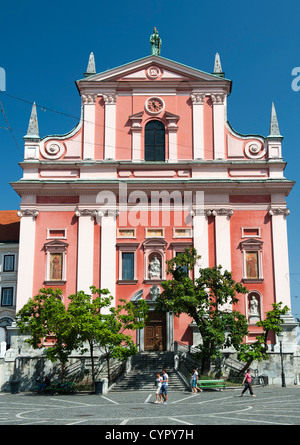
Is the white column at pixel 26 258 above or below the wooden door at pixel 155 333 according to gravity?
above

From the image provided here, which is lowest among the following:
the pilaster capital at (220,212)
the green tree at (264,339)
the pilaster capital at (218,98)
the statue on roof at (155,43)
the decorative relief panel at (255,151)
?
the green tree at (264,339)

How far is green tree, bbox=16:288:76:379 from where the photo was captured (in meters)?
30.3

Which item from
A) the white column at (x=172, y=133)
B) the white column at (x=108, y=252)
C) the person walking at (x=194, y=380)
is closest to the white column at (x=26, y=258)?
the white column at (x=108, y=252)

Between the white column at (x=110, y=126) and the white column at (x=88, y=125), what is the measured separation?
0.90m

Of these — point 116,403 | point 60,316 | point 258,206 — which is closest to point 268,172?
point 258,206

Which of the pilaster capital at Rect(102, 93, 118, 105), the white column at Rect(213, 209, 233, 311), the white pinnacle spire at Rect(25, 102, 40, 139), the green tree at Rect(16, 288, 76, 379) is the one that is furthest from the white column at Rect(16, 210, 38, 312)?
the white column at Rect(213, 209, 233, 311)

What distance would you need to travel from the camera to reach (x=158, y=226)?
37.4 m

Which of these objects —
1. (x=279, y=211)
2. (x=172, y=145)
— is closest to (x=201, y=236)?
Result: (x=279, y=211)

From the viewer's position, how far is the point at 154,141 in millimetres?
39000

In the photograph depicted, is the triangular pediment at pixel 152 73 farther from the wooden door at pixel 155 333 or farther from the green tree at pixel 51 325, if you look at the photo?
the wooden door at pixel 155 333

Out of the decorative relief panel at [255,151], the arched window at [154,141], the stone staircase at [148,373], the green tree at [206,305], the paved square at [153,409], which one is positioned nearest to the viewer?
the paved square at [153,409]

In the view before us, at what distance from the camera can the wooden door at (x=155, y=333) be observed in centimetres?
3575

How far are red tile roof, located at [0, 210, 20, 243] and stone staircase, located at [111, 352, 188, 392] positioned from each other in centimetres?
1443
